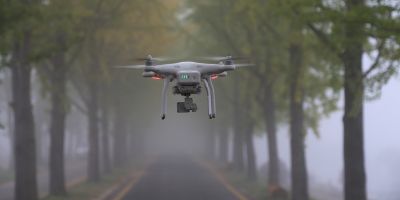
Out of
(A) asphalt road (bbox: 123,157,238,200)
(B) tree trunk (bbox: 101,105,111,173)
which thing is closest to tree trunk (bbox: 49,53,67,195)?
(A) asphalt road (bbox: 123,157,238,200)

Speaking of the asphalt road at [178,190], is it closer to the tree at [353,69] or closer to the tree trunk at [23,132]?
the tree trunk at [23,132]

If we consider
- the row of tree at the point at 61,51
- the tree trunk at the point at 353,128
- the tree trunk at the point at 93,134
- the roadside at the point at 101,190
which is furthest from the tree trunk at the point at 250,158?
the tree trunk at the point at 353,128

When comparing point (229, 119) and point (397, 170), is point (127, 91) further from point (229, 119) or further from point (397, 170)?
point (397, 170)

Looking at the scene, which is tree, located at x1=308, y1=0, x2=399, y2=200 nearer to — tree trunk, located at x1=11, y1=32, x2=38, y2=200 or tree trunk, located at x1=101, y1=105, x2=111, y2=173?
tree trunk, located at x1=11, y1=32, x2=38, y2=200

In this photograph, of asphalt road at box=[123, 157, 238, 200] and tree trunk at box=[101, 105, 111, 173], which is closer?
asphalt road at box=[123, 157, 238, 200]

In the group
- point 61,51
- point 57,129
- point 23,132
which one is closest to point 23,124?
point 23,132

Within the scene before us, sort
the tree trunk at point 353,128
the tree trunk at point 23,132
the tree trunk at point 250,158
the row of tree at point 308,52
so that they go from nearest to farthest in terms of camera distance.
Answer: the row of tree at point 308,52 → the tree trunk at point 353,128 → the tree trunk at point 23,132 → the tree trunk at point 250,158

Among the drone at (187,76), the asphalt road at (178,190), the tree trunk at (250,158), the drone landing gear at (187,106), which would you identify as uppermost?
the drone at (187,76)
